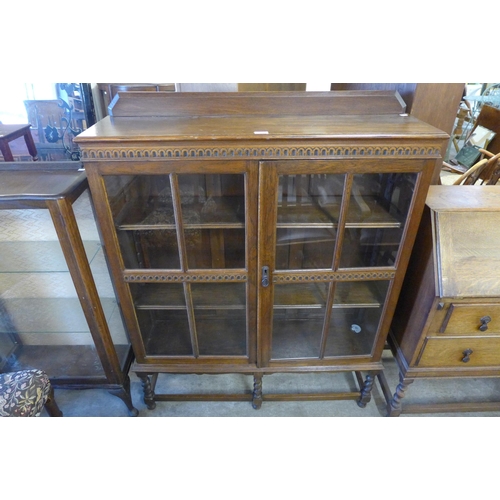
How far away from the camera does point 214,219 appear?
Answer: 1.04m

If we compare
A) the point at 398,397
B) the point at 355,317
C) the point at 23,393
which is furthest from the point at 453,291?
the point at 23,393

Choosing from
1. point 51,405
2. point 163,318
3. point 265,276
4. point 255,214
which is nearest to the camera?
point 255,214

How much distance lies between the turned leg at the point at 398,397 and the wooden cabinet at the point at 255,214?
112 millimetres

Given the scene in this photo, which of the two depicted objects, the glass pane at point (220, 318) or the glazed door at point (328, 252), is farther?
the glass pane at point (220, 318)

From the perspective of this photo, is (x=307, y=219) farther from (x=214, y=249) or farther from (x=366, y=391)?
(x=366, y=391)

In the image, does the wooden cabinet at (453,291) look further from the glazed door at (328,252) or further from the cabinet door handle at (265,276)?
the cabinet door handle at (265,276)

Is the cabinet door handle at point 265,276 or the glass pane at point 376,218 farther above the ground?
the glass pane at point 376,218

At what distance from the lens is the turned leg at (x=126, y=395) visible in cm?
133

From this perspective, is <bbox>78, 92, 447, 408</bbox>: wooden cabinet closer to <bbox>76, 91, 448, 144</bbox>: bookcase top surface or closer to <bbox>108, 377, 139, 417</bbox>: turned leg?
<bbox>76, 91, 448, 144</bbox>: bookcase top surface

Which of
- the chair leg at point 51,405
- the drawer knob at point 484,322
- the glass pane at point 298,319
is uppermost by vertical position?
the drawer knob at point 484,322

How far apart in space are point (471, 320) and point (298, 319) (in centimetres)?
62

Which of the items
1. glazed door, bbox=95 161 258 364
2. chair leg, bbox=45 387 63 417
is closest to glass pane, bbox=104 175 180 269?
glazed door, bbox=95 161 258 364

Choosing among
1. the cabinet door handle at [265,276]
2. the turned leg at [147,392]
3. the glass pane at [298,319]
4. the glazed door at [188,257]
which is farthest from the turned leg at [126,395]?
the cabinet door handle at [265,276]
